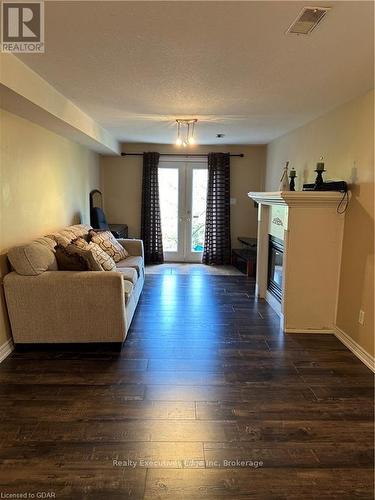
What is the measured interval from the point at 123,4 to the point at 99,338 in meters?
2.35

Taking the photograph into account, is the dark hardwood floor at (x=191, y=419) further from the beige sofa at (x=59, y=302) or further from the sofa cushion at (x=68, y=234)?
the sofa cushion at (x=68, y=234)

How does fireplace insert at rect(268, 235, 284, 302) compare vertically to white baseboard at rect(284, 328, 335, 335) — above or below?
above

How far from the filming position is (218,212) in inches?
258

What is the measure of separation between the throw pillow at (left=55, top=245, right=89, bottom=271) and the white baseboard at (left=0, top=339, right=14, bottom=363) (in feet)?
2.42

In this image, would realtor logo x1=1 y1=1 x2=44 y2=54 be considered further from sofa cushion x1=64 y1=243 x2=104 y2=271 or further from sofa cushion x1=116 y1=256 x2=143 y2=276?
sofa cushion x1=116 y1=256 x2=143 y2=276

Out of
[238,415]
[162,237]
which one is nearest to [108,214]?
[162,237]

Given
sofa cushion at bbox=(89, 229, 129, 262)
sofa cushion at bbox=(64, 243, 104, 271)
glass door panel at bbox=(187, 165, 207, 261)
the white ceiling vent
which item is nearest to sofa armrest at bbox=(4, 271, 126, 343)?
sofa cushion at bbox=(64, 243, 104, 271)

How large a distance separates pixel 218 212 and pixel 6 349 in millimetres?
4495

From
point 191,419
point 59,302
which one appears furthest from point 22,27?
point 191,419

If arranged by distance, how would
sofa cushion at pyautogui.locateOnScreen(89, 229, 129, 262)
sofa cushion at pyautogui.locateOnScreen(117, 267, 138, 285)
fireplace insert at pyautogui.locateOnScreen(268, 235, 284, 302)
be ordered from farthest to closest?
sofa cushion at pyautogui.locateOnScreen(89, 229, 129, 262) < fireplace insert at pyautogui.locateOnScreen(268, 235, 284, 302) < sofa cushion at pyautogui.locateOnScreen(117, 267, 138, 285)

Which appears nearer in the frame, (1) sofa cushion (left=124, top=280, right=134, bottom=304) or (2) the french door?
(1) sofa cushion (left=124, top=280, right=134, bottom=304)

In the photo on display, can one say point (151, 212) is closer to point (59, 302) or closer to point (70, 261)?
point (70, 261)

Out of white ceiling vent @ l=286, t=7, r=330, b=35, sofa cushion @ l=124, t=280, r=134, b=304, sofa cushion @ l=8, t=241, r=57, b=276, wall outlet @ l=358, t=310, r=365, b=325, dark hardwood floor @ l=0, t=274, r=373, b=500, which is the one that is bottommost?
dark hardwood floor @ l=0, t=274, r=373, b=500

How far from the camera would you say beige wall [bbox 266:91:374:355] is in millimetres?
2854
